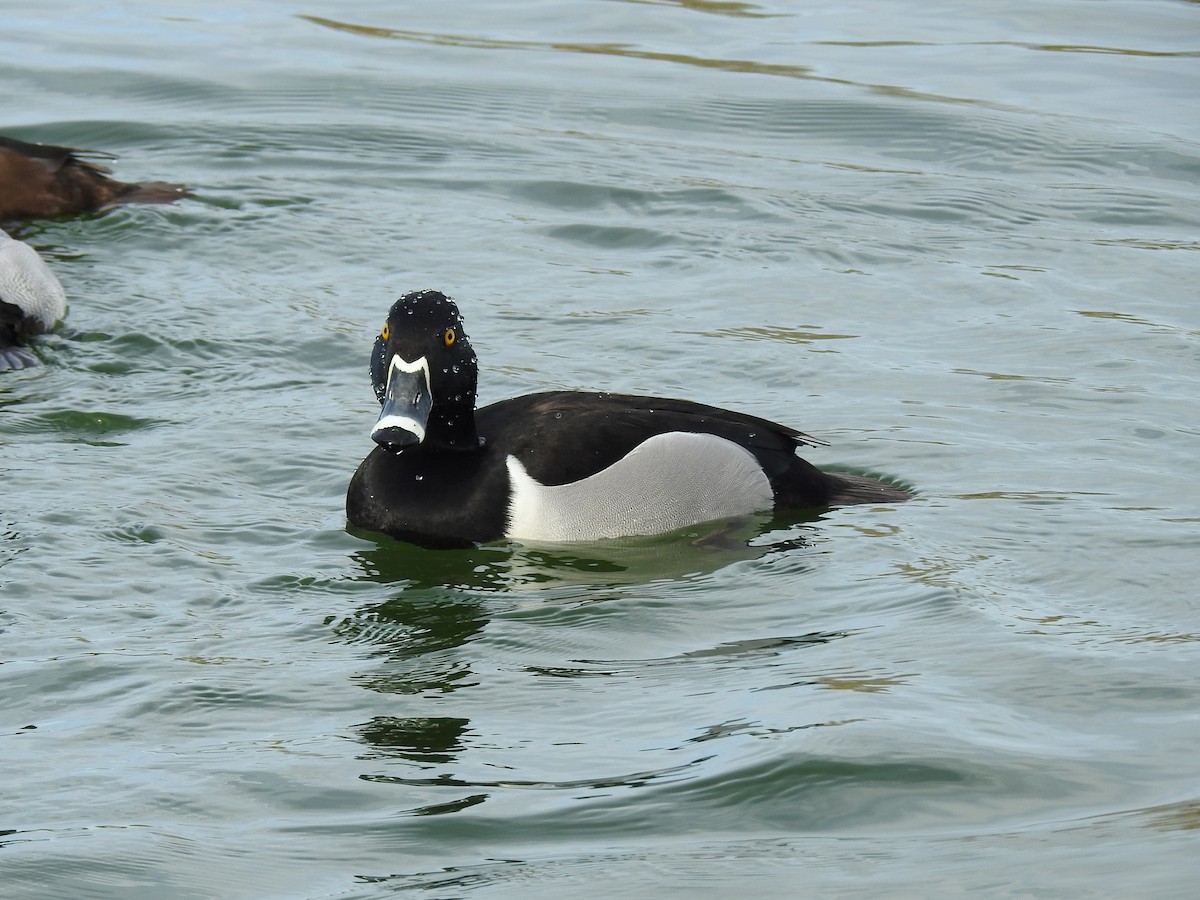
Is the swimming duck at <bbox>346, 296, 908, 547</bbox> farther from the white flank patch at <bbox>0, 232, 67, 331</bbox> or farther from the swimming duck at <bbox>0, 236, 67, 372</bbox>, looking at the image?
the white flank patch at <bbox>0, 232, 67, 331</bbox>

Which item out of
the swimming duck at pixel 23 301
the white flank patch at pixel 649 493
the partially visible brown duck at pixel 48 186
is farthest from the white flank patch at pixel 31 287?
the white flank patch at pixel 649 493

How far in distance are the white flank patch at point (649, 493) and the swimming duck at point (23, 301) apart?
3.07m

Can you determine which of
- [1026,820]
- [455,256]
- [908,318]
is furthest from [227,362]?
[1026,820]

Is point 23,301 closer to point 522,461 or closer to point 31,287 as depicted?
point 31,287

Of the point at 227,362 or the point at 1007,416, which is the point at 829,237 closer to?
the point at 1007,416

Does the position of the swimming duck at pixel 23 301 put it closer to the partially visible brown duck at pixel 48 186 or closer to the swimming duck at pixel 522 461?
the partially visible brown duck at pixel 48 186

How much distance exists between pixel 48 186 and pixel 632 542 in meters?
5.60

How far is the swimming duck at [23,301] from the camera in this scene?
29.2 feet

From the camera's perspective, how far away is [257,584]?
6.65 metres

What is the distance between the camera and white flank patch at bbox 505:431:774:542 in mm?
7086

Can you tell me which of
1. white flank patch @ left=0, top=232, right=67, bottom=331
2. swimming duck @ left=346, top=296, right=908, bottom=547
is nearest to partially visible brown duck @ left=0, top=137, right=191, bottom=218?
white flank patch @ left=0, top=232, right=67, bottom=331

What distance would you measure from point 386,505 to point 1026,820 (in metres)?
3.16

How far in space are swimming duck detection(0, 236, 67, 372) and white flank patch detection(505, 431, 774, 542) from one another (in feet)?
10.1

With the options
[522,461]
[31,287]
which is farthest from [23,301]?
[522,461]
